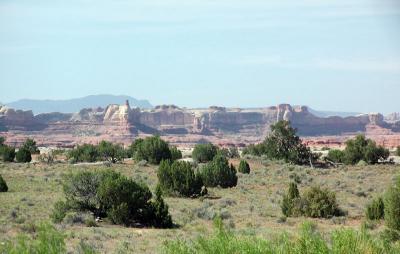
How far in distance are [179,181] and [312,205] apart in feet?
28.4

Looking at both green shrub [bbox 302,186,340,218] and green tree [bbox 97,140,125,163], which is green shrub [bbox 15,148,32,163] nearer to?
green tree [bbox 97,140,125,163]

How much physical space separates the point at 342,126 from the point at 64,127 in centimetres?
8782

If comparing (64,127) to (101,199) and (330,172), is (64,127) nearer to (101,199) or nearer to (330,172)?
(330,172)

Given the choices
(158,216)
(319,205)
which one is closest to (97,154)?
(319,205)

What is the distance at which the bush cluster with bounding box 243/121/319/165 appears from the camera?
55.3 metres

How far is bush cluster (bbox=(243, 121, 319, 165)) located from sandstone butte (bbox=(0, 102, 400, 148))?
84514 mm

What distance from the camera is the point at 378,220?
21859 millimetres

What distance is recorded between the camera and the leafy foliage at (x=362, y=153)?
182ft

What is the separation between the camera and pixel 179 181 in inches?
1213

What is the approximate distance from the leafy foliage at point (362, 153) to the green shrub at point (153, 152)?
17992 mm

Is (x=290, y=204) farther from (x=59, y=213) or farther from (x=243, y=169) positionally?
(x=243, y=169)

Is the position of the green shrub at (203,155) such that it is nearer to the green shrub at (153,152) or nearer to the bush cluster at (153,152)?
the bush cluster at (153,152)

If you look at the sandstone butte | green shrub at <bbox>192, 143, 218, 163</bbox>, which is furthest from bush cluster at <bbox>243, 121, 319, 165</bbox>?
the sandstone butte

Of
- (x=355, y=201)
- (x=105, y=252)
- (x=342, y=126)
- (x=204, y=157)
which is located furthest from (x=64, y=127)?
(x=105, y=252)
